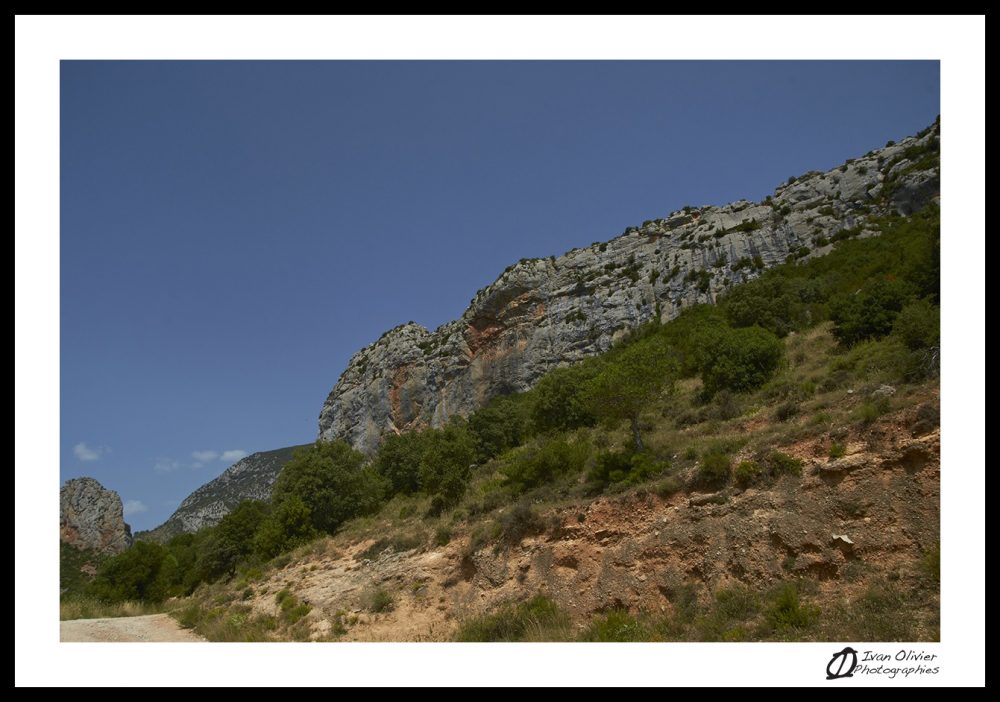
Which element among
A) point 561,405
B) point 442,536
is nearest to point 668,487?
point 442,536

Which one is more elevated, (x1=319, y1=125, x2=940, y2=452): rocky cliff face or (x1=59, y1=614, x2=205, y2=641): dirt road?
(x1=319, y1=125, x2=940, y2=452): rocky cliff face

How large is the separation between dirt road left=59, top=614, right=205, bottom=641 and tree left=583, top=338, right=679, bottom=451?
1243 centimetres

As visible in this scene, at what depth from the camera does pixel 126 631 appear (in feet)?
44.1

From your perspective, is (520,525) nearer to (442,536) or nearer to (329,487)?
(442,536)

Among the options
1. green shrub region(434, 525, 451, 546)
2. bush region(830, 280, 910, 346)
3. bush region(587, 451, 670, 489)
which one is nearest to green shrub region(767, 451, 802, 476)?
bush region(587, 451, 670, 489)

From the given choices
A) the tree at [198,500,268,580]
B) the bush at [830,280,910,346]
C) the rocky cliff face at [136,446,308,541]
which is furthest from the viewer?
the rocky cliff face at [136,446,308,541]

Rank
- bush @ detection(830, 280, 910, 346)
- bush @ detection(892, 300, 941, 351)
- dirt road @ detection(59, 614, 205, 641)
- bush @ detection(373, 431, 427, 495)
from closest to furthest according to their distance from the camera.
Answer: dirt road @ detection(59, 614, 205, 641) → bush @ detection(892, 300, 941, 351) → bush @ detection(830, 280, 910, 346) → bush @ detection(373, 431, 427, 495)

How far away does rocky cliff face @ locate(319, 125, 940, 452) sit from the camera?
43375 millimetres

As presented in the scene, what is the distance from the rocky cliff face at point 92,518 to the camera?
154 feet

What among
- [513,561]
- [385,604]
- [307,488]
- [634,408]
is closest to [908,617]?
[513,561]

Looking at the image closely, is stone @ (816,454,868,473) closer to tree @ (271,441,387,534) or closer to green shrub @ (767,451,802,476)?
green shrub @ (767,451,802,476)

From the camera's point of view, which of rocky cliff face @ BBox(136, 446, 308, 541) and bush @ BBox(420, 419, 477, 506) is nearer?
bush @ BBox(420, 419, 477, 506)

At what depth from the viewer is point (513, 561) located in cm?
1180

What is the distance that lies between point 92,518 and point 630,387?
5576 centimetres
